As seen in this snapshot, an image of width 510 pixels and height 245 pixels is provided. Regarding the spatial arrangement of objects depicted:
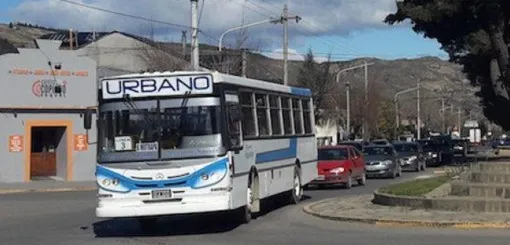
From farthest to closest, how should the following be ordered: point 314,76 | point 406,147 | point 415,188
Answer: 1. point 314,76
2. point 406,147
3. point 415,188

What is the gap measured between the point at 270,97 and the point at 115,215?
5.90m

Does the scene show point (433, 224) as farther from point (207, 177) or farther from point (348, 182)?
point (348, 182)

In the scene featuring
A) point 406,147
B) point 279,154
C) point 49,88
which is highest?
point 49,88

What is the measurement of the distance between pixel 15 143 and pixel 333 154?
16605mm

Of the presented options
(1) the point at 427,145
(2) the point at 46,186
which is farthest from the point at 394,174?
(1) the point at 427,145

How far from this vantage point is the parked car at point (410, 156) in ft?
163

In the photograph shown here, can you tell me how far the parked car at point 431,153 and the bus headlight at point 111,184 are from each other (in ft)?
138

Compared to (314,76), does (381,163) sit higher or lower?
lower

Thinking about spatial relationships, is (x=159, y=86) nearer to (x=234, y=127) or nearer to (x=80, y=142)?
(x=234, y=127)

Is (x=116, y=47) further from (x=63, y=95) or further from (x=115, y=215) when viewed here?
(x=115, y=215)

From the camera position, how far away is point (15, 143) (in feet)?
143

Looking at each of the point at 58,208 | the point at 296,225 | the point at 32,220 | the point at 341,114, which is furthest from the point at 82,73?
the point at 341,114

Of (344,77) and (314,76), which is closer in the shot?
(314,76)

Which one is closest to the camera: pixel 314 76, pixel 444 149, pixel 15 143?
pixel 15 143
